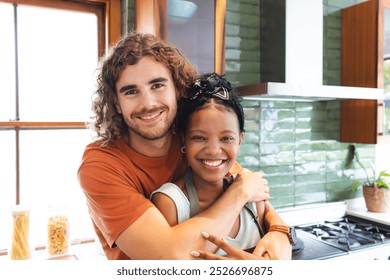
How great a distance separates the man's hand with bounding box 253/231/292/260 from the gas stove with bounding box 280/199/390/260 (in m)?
0.60

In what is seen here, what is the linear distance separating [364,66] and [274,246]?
152cm

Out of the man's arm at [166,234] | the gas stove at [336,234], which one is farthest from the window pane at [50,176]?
the gas stove at [336,234]

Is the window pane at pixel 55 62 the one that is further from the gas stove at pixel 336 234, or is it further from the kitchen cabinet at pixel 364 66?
the kitchen cabinet at pixel 364 66

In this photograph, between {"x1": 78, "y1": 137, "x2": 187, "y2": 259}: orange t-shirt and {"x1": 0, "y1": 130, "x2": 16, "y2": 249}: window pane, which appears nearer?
{"x1": 78, "y1": 137, "x2": 187, "y2": 259}: orange t-shirt

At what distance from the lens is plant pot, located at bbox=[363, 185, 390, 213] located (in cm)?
207

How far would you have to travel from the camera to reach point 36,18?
1591 mm

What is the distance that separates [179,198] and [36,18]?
47.3 inches

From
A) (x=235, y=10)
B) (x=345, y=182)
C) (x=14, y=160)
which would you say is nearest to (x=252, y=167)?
(x=345, y=182)

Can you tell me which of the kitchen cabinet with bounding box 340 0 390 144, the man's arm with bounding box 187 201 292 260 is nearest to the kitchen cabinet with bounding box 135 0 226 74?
the man's arm with bounding box 187 201 292 260

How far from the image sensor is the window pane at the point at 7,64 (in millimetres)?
1524

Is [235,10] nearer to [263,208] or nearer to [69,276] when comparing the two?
[263,208]

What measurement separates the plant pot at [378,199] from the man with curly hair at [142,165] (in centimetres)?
132

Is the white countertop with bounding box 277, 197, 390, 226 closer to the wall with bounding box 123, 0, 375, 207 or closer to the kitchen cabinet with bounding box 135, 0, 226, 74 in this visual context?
the wall with bounding box 123, 0, 375, 207

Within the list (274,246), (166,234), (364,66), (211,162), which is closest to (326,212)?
(364,66)
